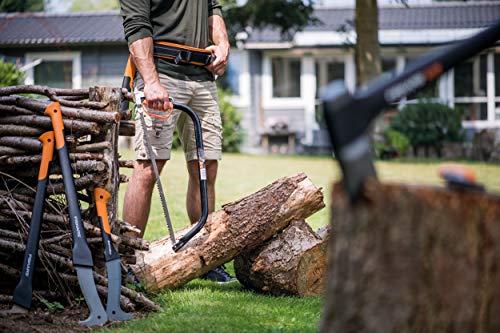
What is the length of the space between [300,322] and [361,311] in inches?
69.0

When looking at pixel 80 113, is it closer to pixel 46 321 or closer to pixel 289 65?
pixel 46 321

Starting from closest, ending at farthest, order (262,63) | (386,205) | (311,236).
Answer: (386,205)
(311,236)
(262,63)

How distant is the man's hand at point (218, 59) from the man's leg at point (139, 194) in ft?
2.83

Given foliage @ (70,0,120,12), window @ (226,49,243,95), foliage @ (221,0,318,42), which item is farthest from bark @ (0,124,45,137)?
foliage @ (70,0,120,12)

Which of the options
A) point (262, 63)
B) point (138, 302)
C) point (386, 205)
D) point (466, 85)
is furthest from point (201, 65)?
point (466, 85)

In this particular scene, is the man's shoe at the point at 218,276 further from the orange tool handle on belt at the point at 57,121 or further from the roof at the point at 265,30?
the roof at the point at 265,30

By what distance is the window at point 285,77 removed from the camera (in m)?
24.5

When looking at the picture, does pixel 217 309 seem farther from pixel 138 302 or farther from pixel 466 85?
pixel 466 85

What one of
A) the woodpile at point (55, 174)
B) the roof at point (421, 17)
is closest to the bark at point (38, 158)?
the woodpile at point (55, 174)

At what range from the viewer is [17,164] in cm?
421

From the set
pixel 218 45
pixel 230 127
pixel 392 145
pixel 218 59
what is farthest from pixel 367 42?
pixel 218 59

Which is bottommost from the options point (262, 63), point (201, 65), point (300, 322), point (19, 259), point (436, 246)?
point (300, 322)

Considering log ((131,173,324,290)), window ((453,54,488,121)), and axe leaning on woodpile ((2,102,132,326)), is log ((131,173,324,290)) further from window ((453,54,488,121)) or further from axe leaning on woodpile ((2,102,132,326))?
window ((453,54,488,121))

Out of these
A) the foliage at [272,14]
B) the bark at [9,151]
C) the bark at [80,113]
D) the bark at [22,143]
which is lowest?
the bark at [9,151]
